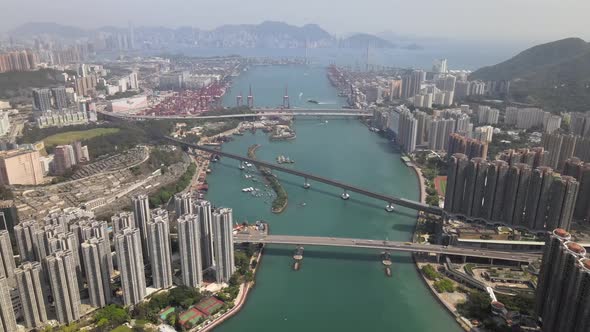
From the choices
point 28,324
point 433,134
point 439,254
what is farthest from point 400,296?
point 433,134

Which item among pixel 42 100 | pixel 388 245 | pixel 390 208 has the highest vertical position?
pixel 42 100

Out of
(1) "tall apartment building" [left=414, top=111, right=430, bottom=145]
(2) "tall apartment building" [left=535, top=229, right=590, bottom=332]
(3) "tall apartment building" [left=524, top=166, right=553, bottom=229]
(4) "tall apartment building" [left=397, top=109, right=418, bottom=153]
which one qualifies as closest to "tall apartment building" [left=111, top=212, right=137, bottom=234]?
(2) "tall apartment building" [left=535, top=229, right=590, bottom=332]

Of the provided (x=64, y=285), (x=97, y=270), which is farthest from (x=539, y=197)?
(x=64, y=285)

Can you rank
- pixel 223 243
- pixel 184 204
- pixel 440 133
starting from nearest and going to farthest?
pixel 223 243 < pixel 184 204 < pixel 440 133

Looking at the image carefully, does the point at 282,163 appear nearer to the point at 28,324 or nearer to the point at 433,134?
the point at 433,134

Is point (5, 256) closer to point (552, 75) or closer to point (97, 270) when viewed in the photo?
point (97, 270)

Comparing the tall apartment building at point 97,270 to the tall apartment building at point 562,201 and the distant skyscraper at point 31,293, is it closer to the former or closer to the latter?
the distant skyscraper at point 31,293
